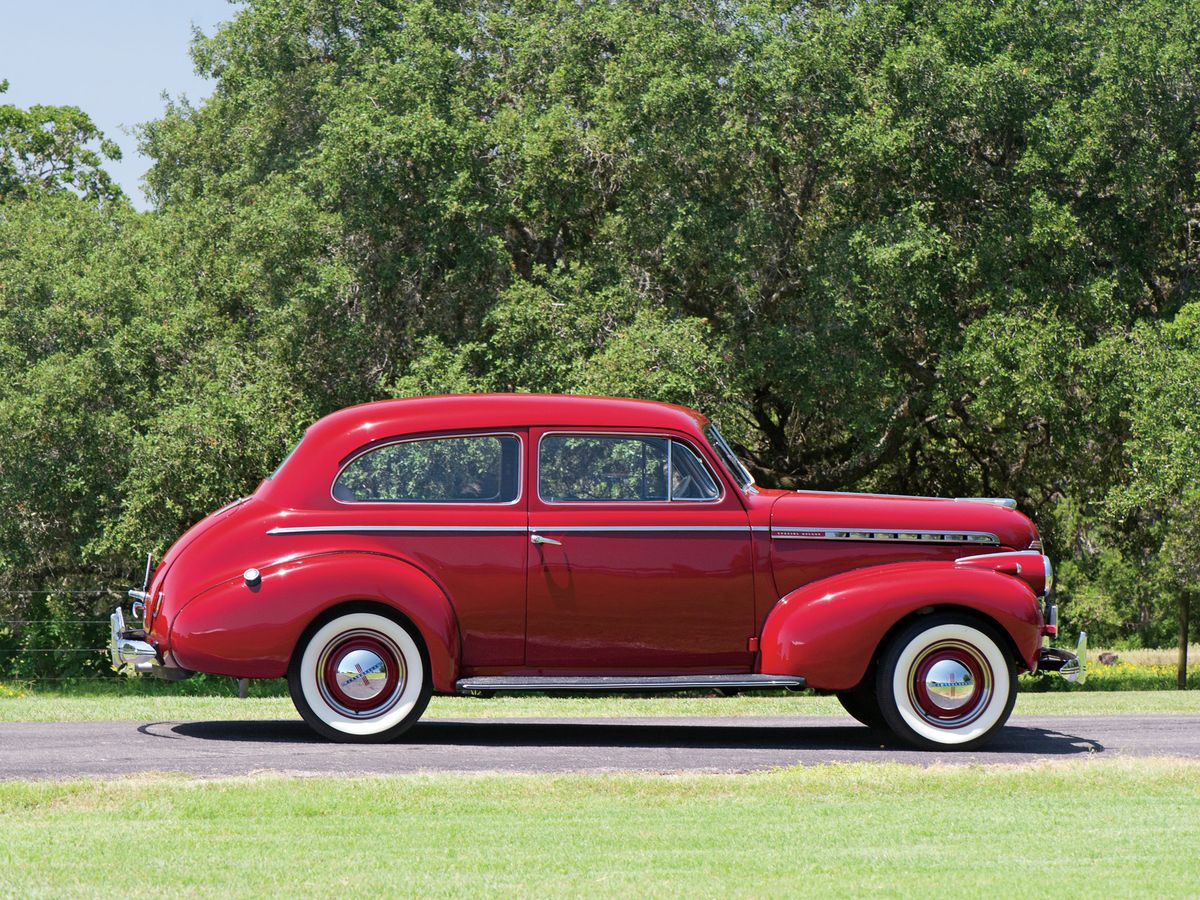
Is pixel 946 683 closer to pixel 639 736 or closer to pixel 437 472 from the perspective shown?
pixel 639 736

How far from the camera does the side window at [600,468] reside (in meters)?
9.04

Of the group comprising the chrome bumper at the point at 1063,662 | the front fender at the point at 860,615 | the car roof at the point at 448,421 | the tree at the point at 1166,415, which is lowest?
the chrome bumper at the point at 1063,662

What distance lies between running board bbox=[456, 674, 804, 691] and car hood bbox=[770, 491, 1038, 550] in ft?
2.94

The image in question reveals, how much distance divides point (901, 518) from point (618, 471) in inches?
68.2

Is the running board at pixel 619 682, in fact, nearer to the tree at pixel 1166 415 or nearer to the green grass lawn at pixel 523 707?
the green grass lawn at pixel 523 707

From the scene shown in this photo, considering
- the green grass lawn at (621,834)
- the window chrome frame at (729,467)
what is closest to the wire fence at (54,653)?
the window chrome frame at (729,467)

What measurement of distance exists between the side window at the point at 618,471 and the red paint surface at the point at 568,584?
7cm

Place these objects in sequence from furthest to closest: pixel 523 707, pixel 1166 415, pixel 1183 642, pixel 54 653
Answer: pixel 1183 642, pixel 1166 415, pixel 54 653, pixel 523 707

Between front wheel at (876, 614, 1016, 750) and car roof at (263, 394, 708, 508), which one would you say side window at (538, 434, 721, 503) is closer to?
car roof at (263, 394, 708, 508)

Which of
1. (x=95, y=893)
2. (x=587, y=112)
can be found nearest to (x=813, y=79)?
(x=587, y=112)

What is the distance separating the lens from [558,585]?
893 cm

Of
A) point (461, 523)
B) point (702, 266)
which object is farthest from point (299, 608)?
point (702, 266)

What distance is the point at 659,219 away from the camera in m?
22.4

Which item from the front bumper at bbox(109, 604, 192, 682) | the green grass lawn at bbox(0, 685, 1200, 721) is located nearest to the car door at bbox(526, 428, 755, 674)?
the front bumper at bbox(109, 604, 192, 682)
